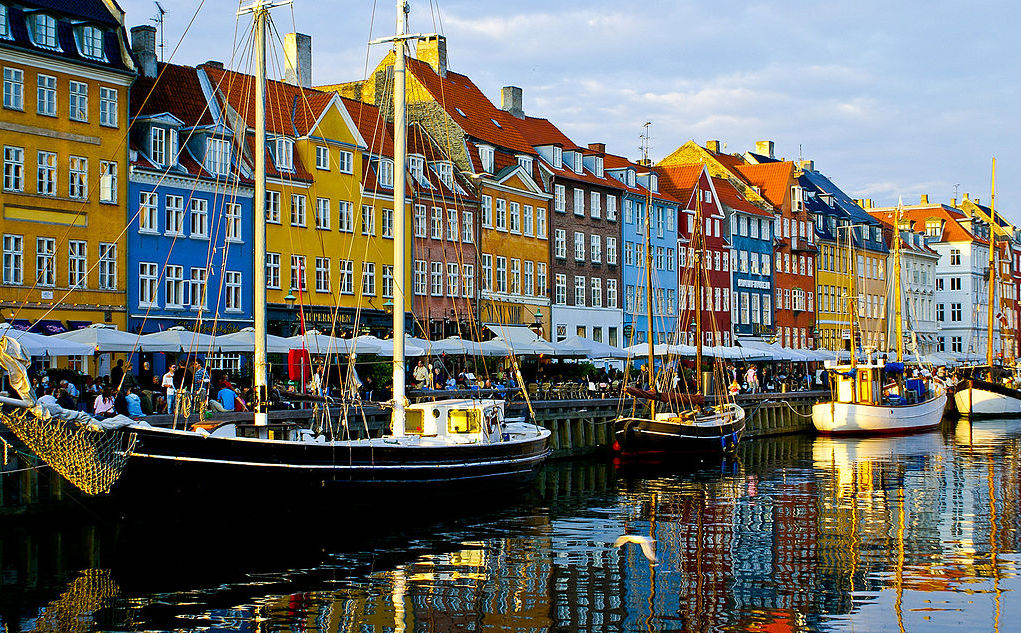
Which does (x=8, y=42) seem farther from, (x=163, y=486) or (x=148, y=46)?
(x=163, y=486)

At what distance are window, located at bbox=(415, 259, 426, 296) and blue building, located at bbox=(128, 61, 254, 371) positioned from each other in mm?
9820

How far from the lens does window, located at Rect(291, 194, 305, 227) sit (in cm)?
5569

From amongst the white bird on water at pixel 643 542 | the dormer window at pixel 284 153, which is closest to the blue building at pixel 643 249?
the dormer window at pixel 284 153

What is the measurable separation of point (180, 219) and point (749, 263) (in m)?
52.5

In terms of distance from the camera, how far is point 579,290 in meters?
75.3

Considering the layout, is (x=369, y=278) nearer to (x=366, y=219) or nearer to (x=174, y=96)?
(x=366, y=219)

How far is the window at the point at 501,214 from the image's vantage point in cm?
6844

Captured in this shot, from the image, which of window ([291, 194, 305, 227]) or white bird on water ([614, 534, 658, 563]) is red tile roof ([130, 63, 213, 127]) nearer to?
window ([291, 194, 305, 227])

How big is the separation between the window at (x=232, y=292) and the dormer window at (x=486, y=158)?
60.5ft

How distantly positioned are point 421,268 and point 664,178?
32.7 meters

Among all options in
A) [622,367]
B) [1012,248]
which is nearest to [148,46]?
[622,367]

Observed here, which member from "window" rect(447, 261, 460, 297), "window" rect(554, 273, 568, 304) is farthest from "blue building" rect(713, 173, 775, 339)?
"window" rect(447, 261, 460, 297)

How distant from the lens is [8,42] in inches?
1766

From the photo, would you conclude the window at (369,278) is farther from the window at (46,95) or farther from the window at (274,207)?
the window at (46,95)
